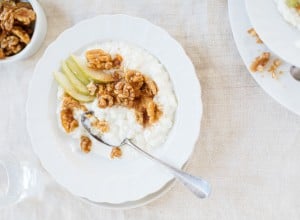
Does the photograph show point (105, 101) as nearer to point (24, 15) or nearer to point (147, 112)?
point (147, 112)

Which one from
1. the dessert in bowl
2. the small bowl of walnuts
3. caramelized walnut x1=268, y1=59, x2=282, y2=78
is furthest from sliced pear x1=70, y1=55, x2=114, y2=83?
caramelized walnut x1=268, y1=59, x2=282, y2=78

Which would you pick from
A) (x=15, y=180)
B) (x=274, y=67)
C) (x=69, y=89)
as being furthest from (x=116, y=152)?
(x=274, y=67)

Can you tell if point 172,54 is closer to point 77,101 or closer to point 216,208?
point 77,101

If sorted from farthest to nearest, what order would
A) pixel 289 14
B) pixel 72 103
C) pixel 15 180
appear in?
pixel 15 180
pixel 72 103
pixel 289 14

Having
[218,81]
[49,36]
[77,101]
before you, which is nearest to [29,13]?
[49,36]

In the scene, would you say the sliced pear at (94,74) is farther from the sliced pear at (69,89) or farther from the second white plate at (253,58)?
the second white plate at (253,58)

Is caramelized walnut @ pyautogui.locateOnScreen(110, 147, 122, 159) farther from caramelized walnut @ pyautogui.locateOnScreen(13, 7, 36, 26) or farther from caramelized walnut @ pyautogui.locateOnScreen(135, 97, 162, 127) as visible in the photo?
caramelized walnut @ pyautogui.locateOnScreen(13, 7, 36, 26)
